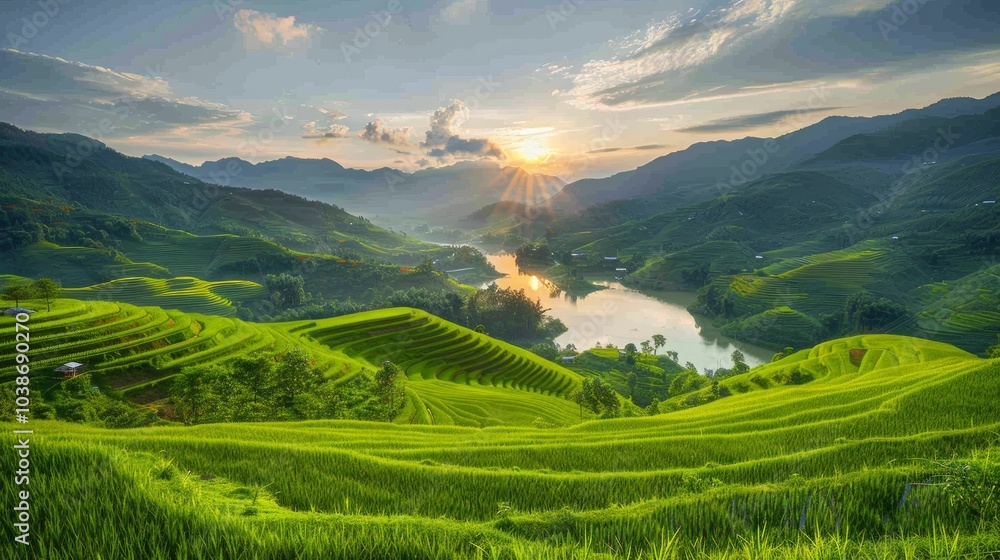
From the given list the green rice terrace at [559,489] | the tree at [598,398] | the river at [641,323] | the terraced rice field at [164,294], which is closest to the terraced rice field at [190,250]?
the terraced rice field at [164,294]

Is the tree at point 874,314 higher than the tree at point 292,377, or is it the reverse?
the tree at point 292,377

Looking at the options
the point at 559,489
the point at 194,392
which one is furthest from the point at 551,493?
the point at 194,392

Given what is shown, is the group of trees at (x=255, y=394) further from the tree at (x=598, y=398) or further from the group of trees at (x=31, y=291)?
the tree at (x=598, y=398)

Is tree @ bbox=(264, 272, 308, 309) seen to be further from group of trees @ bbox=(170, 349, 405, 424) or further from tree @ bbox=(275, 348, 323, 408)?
tree @ bbox=(275, 348, 323, 408)

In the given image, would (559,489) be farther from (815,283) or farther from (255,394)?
(815,283)

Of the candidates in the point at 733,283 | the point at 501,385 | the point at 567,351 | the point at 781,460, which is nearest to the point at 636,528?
the point at 781,460

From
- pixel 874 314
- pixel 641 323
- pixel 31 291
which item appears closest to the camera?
pixel 31 291
